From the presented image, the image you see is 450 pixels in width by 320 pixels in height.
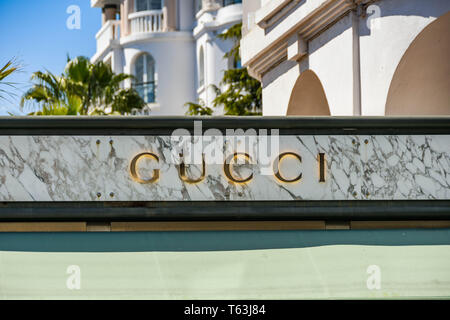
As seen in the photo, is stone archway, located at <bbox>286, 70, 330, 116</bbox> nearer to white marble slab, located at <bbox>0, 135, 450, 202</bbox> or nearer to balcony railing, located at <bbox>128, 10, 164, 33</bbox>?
white marble slab, located at <bbox>0, 135, 450, 202</bbox>

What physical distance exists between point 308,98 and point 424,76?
3.70 meters

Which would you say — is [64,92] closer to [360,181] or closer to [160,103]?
[160,103]

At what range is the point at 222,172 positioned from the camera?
810 cm

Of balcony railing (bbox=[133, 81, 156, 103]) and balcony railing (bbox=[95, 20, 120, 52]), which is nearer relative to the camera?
balcony railing (bbox=[133, 81, 156, 103])

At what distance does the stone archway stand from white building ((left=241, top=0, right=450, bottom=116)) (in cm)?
42

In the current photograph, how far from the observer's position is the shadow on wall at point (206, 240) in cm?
784

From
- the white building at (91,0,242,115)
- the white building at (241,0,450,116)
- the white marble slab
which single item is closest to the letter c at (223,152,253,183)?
the white marble slab

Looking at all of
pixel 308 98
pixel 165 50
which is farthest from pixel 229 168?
pixel 165 50

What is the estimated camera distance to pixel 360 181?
26.7ft

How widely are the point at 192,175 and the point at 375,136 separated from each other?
1612 mm

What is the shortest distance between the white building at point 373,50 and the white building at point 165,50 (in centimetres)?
3144

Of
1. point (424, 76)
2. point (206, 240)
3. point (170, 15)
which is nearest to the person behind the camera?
point (206, 240)

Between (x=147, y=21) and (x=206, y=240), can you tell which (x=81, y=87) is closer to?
(x=147, y=21)

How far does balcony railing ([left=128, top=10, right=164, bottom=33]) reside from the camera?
4822 centimetres
